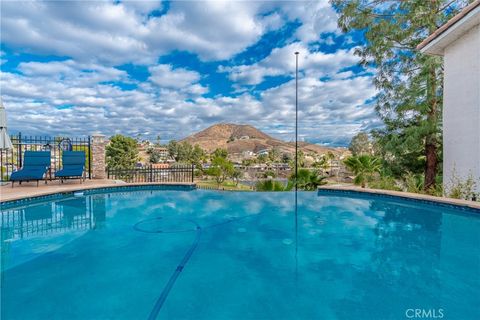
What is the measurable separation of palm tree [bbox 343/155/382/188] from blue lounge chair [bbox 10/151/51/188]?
1186cm

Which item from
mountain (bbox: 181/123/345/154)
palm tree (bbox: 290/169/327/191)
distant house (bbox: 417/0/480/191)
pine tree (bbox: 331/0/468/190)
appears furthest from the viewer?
mountain (bbox: 181/123/345/154)

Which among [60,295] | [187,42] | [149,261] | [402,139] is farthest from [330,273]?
[187,42]

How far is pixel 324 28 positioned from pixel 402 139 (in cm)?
688

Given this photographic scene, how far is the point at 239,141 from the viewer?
10756 centimetres

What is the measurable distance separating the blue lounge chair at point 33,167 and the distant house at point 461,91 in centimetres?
1390

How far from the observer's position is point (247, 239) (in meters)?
4.85

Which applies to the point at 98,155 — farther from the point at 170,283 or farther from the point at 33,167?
the point at 170,283

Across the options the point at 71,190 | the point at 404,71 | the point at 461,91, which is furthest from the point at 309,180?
the point at 71,190

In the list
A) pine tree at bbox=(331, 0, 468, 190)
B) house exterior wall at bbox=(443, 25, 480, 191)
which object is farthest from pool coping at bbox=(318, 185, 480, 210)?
pine tree at bbox=(331, 0, 468, 190)

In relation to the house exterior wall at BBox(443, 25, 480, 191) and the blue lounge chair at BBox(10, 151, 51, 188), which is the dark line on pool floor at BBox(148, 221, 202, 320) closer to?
the blue lounge chair at BBox(10, 151, 51, 188)

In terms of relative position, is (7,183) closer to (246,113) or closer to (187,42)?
(187,42)

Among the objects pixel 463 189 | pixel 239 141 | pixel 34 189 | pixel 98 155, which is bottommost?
pixel 34 189

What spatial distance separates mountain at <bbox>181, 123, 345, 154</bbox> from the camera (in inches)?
3669

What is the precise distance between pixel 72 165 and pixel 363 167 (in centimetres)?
1169
